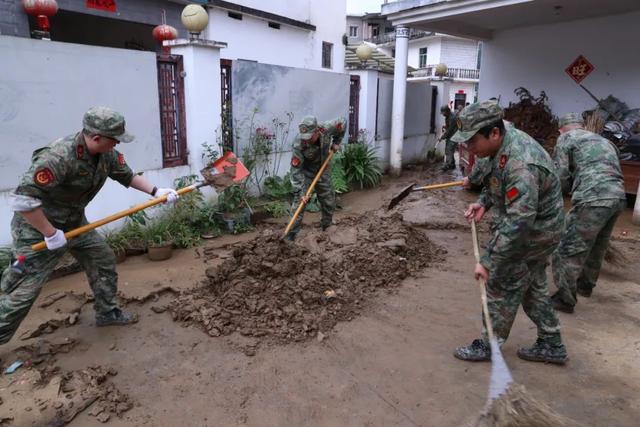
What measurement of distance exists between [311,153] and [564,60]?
6.83 metres

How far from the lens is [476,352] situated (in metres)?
3.20

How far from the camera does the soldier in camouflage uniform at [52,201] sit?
287 centimetres

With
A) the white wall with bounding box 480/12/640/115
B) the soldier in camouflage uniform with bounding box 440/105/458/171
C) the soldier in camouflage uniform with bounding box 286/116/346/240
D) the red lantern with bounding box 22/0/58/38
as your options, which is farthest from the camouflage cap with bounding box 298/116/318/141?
the white wall with bounding box 480/12/640/115

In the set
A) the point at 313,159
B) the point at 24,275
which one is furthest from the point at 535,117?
the point at 24,275

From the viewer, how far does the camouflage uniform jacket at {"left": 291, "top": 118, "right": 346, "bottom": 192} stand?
5.62 metres

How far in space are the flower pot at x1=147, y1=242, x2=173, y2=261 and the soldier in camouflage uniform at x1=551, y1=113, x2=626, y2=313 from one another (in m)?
3.95

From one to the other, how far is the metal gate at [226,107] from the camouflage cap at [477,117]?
14.6ft

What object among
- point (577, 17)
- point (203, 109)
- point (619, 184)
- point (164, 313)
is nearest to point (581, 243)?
point (619, 184)

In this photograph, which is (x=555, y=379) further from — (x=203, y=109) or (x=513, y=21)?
(x=513, y=21)

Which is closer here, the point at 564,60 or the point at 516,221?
the point at 516,221

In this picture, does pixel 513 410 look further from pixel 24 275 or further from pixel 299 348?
pixel 24 275

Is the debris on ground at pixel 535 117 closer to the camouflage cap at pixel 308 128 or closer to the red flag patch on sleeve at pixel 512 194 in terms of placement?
the camouflage cap at pixel 308 128

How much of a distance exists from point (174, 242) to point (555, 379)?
13.6 ft

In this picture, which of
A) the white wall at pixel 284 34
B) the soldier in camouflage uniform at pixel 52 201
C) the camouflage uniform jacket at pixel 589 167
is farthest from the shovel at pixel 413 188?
the white wall at pixel 284 34
